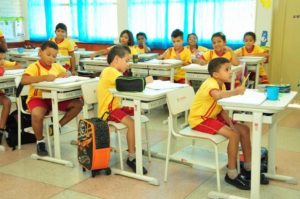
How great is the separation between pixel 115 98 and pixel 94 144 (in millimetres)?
523

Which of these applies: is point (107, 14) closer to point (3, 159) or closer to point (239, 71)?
point (239, 71)

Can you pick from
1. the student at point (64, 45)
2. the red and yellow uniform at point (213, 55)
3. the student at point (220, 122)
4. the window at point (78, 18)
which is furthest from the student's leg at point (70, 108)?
the window at point (78, 18)

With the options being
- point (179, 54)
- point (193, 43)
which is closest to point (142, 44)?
point (193, 43)

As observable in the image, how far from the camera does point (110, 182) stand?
10.7 ft

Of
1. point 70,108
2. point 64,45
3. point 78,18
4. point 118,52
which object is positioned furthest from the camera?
point 78,18

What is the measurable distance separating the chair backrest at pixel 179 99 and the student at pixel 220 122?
103 mm

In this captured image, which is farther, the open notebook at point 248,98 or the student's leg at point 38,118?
the student's leg at point 38,118

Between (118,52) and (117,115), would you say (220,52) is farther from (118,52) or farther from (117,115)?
(117,115)

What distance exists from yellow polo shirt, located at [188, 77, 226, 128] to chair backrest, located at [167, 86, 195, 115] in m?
0.12

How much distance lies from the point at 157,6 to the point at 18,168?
496 centimetres

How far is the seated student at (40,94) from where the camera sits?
3743mm

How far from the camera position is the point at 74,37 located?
8914mm

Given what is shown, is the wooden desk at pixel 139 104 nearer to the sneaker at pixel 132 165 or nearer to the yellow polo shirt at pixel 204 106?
the sneaker at pixel 132 165

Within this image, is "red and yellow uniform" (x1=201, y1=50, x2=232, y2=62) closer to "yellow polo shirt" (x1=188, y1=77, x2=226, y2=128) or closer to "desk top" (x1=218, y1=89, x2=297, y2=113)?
"yellow polo shirt" (x1=188, y1=77, x2=226, y2=128)
